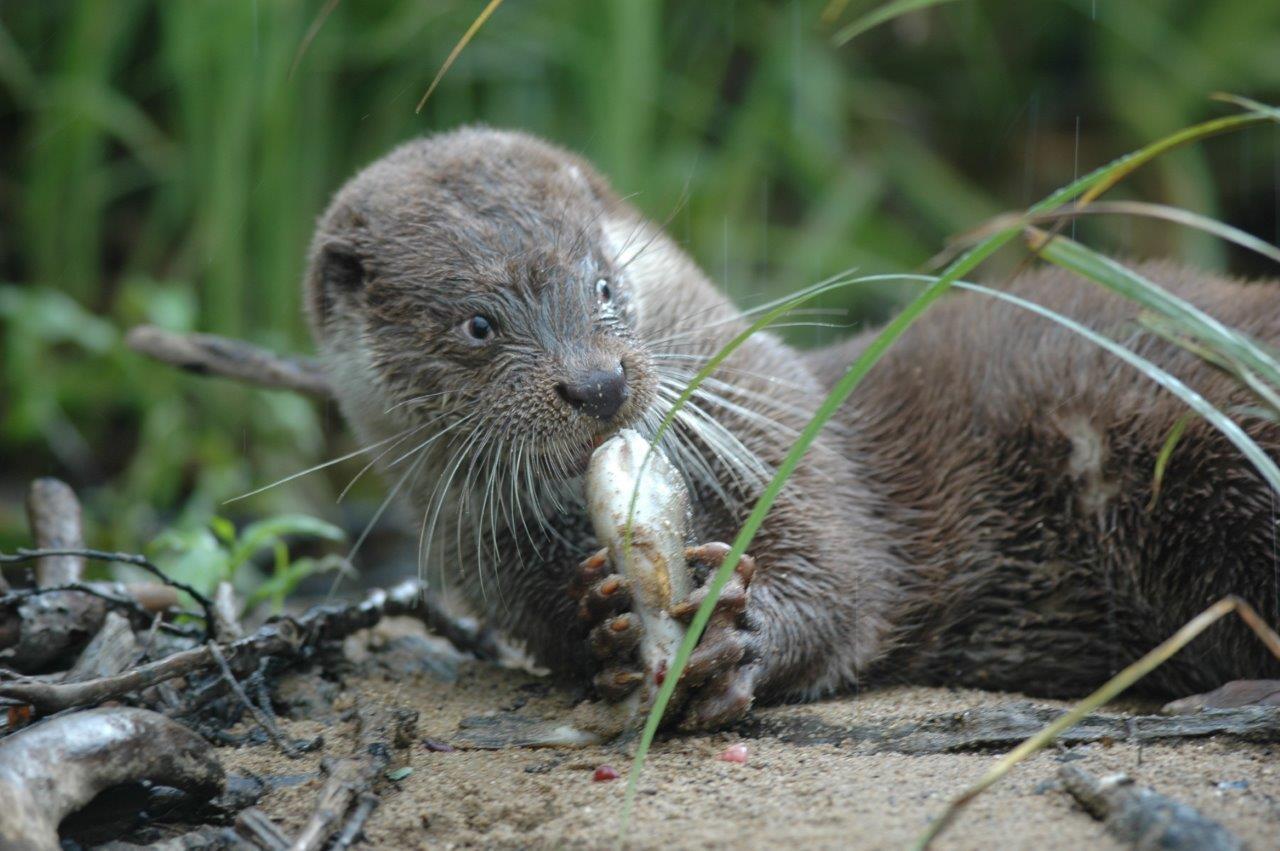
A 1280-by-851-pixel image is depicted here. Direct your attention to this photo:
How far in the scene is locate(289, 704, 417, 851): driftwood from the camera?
5.13 ft

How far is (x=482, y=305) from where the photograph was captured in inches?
85.8

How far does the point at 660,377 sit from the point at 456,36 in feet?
Result: 9.15

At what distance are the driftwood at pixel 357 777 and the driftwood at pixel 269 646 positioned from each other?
202 mm

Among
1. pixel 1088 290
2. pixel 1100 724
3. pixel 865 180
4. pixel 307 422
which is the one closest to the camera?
Answer: pixel 1100 724

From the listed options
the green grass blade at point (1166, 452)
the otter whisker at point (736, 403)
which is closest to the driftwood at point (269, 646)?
the otter whisker at point (736, 403)

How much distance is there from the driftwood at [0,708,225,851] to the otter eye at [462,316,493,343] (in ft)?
2.61

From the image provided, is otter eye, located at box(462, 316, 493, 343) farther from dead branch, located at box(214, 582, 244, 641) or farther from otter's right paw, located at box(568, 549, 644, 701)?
dead branch, located at box(214, 582, 244, 641)

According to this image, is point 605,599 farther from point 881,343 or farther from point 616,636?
point 881,343

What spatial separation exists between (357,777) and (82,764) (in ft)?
1.11

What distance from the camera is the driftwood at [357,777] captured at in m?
1.56

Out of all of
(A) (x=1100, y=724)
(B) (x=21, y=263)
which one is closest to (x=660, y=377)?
(A) (x=1100, y=724)

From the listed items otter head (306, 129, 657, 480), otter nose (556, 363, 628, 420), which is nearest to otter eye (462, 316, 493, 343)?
otter head (306, 129, 657, 480)

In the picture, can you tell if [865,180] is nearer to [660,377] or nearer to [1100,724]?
[660,377]

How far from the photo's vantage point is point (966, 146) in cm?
571
